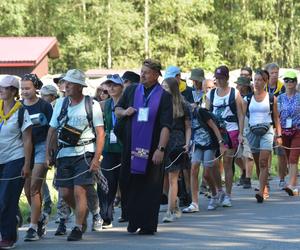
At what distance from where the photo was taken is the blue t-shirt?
935 centimetres

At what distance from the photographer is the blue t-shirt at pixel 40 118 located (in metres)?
9.35

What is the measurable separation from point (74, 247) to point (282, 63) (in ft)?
192

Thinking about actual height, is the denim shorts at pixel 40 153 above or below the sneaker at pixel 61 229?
above

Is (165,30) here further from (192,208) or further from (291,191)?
(192,208)

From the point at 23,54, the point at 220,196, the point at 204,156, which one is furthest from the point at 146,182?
the point at 23,54

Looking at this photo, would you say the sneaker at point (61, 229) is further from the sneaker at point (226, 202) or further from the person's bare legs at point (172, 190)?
the sneaker at point (226, 202)

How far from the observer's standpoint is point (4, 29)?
189ft

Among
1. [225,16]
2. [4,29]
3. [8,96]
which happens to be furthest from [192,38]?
[8,96]

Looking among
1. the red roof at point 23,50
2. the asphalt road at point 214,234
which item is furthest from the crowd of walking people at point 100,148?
the red roof at point 23,50

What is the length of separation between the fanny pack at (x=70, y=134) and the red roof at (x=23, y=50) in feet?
110

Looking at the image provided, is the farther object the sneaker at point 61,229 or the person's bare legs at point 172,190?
the person's bare legs at point 172,190

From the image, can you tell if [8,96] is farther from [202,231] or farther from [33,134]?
[202,231]

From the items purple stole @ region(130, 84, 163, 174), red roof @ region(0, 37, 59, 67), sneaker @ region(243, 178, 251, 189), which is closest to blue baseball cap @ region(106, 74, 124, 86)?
purple stole @ region(130, 84, 163, 174)

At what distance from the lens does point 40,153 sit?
9.38 metres
